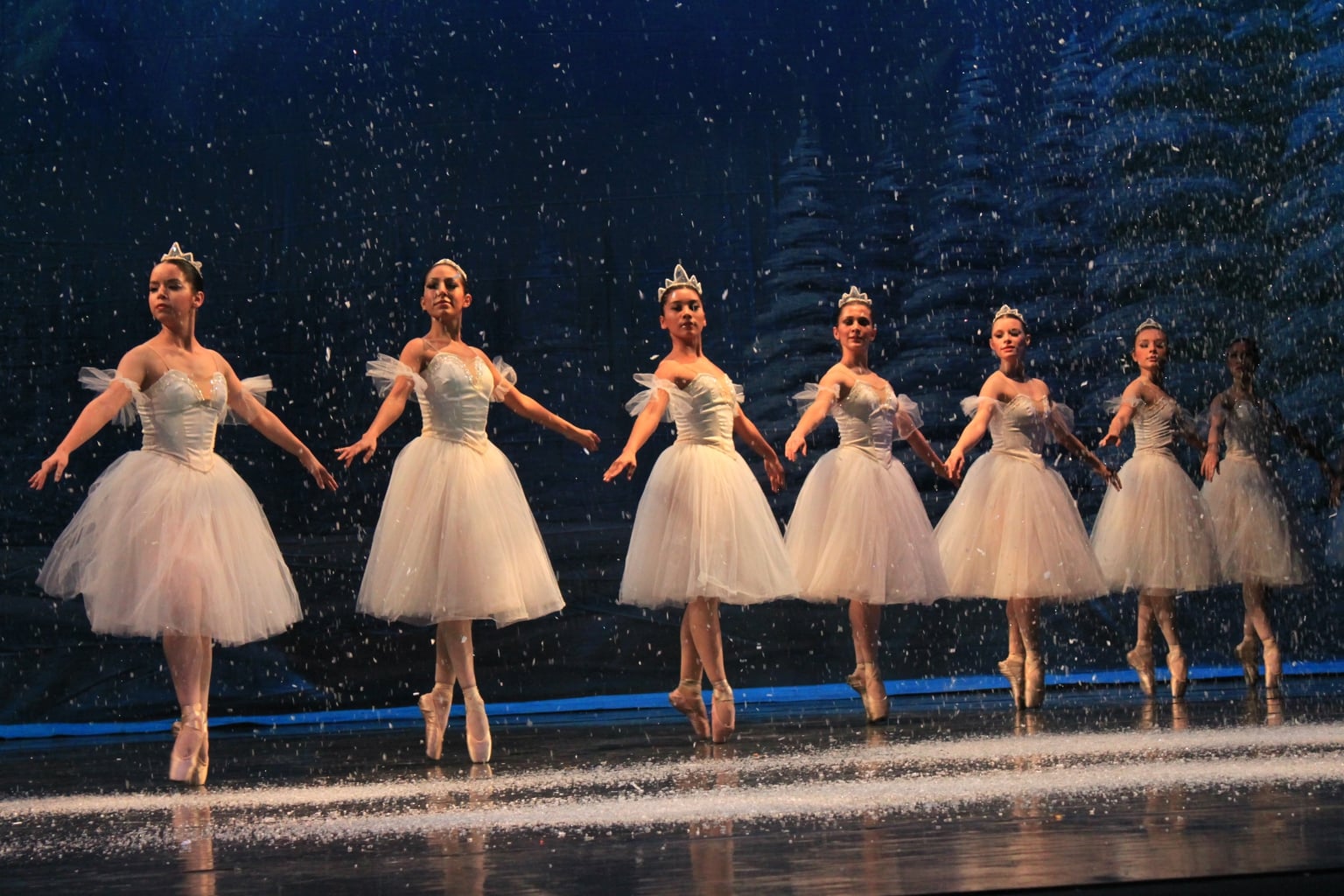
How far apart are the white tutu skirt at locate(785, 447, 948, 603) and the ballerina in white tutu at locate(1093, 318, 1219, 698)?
3.23 feet

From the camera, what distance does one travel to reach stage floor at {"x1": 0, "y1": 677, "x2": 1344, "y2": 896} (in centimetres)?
230

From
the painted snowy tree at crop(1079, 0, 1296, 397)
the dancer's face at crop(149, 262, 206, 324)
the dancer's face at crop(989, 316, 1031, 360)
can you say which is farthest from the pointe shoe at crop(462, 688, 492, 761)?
the painted snowy tree at crop(1079, 0, 1296, 397)

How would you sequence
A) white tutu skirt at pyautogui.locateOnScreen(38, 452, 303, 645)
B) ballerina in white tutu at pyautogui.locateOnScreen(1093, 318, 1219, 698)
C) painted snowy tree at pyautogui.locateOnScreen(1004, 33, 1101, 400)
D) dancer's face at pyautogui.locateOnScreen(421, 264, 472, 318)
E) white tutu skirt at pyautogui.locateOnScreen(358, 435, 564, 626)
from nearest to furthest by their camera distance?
1. white tutu skirt at pyautogui.locateOnScreen(38, 452, 303, 645)
2. white tutu skirt at pyautogui.locateOnScreen(358, 435, 564, 626)
3. dancer's face at pyautogui.locateOnScreen(421, 264, 472, 318)
4. ballerina in white tutu at pyautogui.locateOnScreen(1093, 318, 1219, 698)
5. painted snowy tree at pyautogui.locateOnScreen(1004, 33, 1101, 400)

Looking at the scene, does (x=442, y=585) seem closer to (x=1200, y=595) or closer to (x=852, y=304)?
(x=852, y=304)

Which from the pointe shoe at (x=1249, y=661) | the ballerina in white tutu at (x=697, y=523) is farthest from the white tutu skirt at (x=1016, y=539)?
the ballerina in white tutu at (x=697, y=523)

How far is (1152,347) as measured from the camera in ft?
20.1

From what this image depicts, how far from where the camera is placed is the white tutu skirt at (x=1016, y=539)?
18.2 ft

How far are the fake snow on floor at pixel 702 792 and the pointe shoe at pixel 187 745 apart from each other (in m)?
0.15

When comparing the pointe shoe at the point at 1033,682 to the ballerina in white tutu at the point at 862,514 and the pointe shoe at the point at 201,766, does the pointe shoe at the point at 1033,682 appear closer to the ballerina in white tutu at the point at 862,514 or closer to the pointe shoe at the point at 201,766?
the ballerina in white tutu at the point at 862,514

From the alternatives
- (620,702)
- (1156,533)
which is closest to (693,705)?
(620,702)

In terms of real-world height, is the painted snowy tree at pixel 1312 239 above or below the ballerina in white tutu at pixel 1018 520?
above

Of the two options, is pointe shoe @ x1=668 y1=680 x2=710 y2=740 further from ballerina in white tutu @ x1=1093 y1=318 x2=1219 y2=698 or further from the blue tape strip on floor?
ballerina in white tutu @ x1=1093 y1=318 x2=1219 y2=698

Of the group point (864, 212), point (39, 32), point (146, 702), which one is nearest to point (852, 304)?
point (864, 212)

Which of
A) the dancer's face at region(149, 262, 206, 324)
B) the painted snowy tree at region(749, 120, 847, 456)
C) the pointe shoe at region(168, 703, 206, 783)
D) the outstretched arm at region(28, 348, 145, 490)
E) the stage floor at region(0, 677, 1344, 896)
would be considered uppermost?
the painted snowy tree at region(749, 120, 847, 456)
